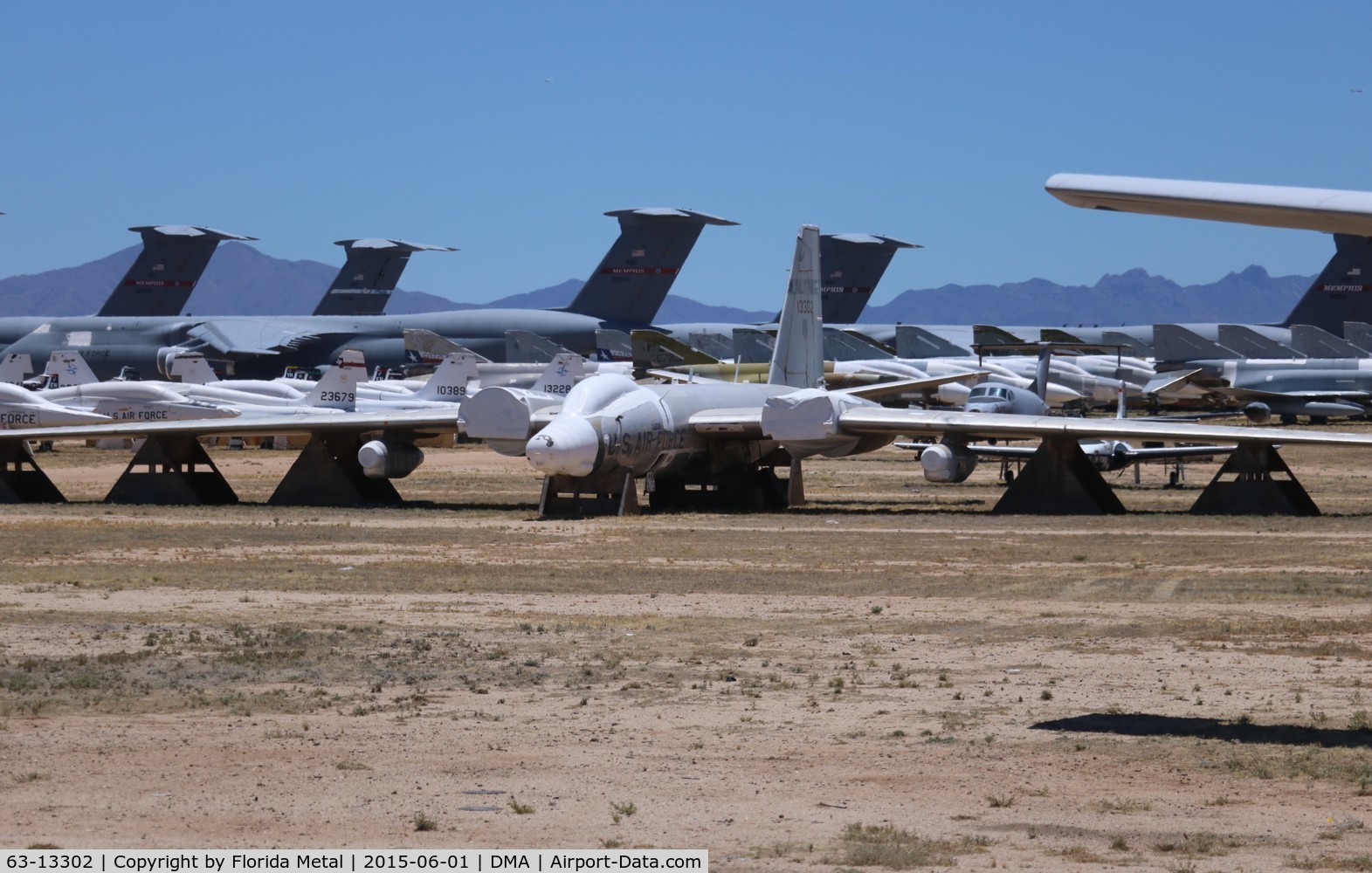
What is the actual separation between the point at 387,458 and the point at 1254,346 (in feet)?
150

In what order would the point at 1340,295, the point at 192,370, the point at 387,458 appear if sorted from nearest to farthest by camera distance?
1. the point at 387,458
2. the point at 192,370
3. the point at 1340,295

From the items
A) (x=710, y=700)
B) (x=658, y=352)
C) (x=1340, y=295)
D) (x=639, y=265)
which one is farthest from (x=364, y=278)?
(x=710, y=700)

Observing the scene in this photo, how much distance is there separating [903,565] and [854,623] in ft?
15.4

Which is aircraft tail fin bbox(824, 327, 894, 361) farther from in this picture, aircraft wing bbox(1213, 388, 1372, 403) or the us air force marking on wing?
the us air force marking on wing

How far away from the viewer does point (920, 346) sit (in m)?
74.6

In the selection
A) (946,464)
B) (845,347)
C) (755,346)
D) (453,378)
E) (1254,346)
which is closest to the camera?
(946,464)

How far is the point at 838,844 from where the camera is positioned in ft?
21.3

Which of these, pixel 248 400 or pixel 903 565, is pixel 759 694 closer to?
pixel 903 565

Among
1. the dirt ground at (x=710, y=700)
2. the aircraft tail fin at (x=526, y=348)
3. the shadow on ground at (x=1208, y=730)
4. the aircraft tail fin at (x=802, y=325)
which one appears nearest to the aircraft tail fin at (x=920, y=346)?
the aircraft tail fin at (x=526, y=348)

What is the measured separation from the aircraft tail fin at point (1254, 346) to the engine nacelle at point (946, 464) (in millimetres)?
39298

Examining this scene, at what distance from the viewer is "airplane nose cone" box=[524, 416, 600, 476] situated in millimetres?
22875

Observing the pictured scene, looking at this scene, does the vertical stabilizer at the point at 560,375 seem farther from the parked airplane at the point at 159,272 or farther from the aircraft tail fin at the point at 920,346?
the parked airplane at the point at 159,272

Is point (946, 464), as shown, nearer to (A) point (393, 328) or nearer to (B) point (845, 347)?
(B) point (845, 347)

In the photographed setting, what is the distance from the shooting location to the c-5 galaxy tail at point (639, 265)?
7119cm
